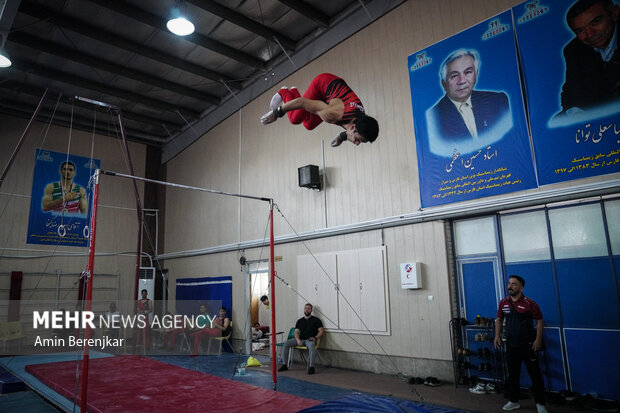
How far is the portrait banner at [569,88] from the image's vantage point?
15.8ft

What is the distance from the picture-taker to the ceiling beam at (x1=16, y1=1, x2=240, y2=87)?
292 inches

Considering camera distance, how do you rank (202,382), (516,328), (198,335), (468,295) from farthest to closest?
(198,335), (468,295), (202,382), (516,328)

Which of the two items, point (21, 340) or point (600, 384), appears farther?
point (21, 340)

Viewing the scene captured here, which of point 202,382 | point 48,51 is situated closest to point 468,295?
point 202,382

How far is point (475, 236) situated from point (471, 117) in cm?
173

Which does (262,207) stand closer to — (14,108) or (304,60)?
(304,60)

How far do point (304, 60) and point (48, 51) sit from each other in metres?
5.19

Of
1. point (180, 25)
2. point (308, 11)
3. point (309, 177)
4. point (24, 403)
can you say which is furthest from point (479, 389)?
point (180, 25)

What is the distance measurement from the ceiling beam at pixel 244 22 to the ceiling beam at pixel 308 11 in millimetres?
797

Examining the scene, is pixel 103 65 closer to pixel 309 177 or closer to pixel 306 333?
pixel 309 177

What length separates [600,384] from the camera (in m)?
4.71

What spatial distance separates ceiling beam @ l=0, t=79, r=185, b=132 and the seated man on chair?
6.25m

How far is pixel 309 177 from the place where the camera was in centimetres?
782

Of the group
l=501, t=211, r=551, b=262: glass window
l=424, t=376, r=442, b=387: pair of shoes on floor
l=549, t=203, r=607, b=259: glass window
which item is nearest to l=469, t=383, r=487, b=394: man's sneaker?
l=424, t=376, r=442, b=387: pair of shoes on floor
